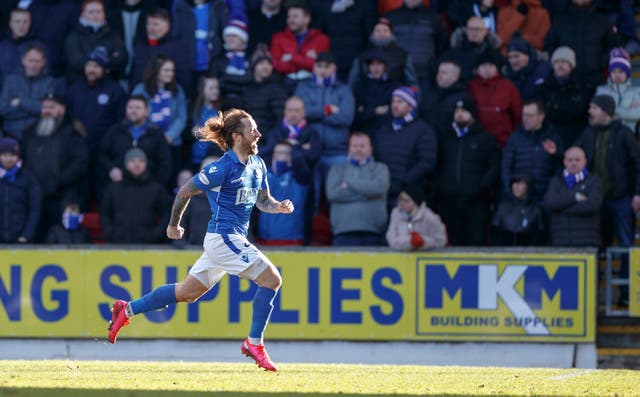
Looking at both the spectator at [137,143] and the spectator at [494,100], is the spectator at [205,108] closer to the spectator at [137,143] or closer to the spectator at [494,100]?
the spectator at [137,143]

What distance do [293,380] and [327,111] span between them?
616 centimetres

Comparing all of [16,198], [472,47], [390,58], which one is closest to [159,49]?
[16,198]

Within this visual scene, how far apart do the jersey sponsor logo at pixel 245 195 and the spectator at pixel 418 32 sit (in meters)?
6.49

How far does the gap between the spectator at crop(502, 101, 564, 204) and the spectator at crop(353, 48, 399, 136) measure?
152 centimetres

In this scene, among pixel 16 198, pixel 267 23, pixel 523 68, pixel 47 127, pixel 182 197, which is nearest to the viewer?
pixel 182 197

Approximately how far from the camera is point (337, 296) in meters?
15.4

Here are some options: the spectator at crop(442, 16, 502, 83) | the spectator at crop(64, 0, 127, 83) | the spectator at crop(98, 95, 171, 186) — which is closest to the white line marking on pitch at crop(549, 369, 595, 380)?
the spectator at crop(442, 16, 502, 83)

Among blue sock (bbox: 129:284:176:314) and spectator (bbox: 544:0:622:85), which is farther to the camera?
spectator (bbox: 544:0:622:85)

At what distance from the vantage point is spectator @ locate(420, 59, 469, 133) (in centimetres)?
1616

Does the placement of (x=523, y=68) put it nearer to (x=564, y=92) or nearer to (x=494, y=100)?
(x=494, y=100)

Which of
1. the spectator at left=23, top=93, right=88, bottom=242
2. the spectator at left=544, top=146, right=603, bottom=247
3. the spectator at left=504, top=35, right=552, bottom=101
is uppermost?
the spectator at left=504, top=35, right=552, bottom=101

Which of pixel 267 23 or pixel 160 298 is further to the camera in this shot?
pixel 267 23

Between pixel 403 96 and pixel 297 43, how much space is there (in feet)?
5.61

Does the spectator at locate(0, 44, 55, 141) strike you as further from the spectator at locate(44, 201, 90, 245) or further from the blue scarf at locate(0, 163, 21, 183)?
the spectator at locate(44, 201, 90, 245)
